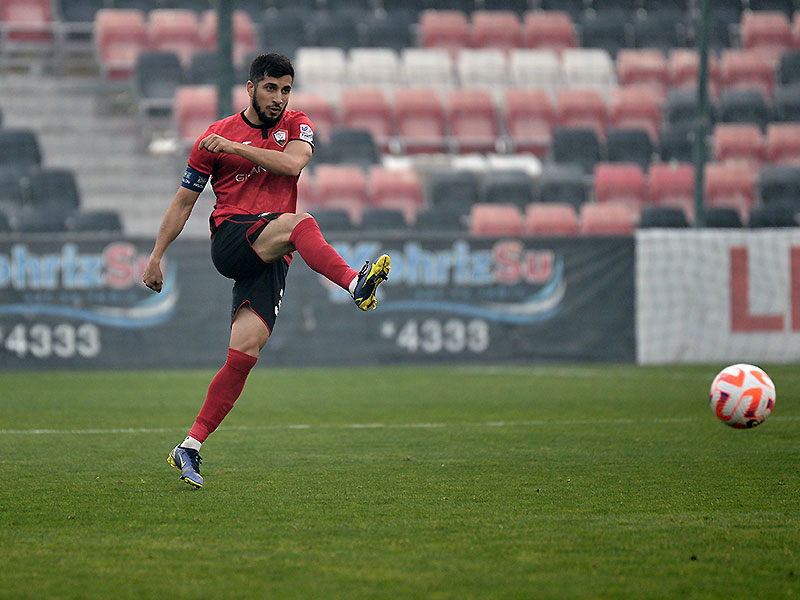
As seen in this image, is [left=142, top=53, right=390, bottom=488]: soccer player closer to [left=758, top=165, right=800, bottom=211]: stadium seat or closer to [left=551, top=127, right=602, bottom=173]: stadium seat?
[left=551, top=127, right=602, bottom=173]: stadium seat

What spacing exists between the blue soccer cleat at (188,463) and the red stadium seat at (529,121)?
15.5 metres

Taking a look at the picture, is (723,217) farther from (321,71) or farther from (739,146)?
(321,71)

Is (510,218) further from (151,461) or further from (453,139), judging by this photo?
(151,461)

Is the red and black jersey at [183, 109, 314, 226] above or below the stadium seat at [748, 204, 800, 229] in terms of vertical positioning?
above

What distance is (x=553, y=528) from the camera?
407cm

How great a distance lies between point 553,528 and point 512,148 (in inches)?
643

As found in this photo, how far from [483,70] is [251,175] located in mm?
16448

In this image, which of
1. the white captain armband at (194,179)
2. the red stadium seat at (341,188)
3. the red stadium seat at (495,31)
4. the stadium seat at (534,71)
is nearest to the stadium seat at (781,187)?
the stadium seat at (534,71)

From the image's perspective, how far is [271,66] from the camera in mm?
5090

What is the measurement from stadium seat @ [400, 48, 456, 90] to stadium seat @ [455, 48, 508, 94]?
9.1 inches

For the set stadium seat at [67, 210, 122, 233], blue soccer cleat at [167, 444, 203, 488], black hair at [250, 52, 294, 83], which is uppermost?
black hair at [250, 52, 294, 83]

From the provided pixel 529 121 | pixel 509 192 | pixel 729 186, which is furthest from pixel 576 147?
pixel 729 186

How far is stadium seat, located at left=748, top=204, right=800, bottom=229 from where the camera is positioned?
1630cm

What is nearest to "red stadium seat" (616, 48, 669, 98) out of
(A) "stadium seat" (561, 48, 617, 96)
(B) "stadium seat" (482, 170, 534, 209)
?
(A) "stadium seat" (561, 48, 617, 96)
